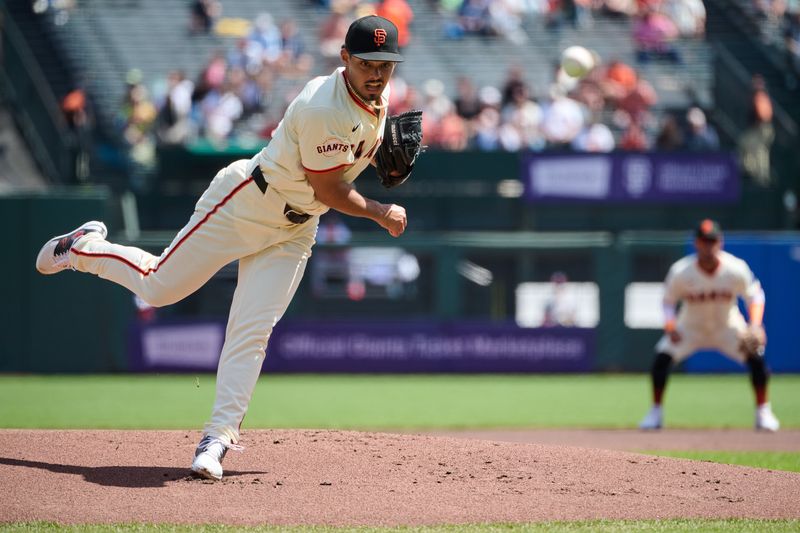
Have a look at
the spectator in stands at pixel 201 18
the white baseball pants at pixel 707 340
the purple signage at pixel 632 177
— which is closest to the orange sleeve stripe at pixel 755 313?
the white baseball pants at pixel 707 340

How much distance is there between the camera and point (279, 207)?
558 centimetres

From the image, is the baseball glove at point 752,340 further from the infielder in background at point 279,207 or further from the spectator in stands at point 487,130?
the spectator in stands at point 487,130

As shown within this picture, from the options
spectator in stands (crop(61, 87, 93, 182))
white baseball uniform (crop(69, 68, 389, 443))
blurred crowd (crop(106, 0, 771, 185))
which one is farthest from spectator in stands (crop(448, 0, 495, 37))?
white baseball uniform (crop(69, 68, 389, 443))

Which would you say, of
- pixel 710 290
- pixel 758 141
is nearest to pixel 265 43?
pixel 758 141

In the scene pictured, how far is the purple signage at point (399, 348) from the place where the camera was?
14.2 metres

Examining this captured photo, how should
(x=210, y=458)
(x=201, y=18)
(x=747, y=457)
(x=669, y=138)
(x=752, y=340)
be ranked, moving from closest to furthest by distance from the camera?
(x=210, y=458) → (x=747, y=457) → (x=752, y=340) → (x=669, y=138) → (x=201, y=18)

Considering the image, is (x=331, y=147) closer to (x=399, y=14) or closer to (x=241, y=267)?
(x=241, y=267)

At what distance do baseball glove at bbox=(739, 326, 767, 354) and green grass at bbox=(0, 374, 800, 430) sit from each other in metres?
0.67

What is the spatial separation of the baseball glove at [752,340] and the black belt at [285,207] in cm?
543

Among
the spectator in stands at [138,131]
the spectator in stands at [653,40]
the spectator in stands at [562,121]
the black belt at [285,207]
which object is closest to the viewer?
the black belt at [285,207]

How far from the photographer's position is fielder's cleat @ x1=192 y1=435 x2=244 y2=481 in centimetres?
541

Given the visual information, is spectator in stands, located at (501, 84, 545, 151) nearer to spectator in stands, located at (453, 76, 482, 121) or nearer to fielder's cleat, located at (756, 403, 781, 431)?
spectator in stands, located at (453, 76, 482, 121)

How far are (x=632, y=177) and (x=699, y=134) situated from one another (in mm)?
1883

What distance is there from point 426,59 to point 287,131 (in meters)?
14.7
